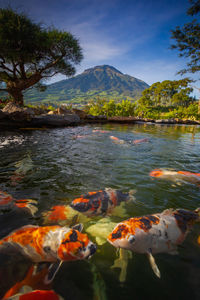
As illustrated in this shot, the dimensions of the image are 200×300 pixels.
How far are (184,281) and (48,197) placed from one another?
8.25ft

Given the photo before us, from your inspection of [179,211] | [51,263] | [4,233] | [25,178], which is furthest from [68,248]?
[25,178]

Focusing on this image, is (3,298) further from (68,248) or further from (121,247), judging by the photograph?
(121,247)

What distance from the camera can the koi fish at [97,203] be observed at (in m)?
2.39

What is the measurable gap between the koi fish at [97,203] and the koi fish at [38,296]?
1.14 metres

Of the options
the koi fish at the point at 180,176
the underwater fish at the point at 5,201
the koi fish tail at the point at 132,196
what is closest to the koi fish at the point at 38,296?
the underwater fish at the point at 5,201

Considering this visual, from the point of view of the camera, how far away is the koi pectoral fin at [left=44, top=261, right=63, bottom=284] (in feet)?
4.62

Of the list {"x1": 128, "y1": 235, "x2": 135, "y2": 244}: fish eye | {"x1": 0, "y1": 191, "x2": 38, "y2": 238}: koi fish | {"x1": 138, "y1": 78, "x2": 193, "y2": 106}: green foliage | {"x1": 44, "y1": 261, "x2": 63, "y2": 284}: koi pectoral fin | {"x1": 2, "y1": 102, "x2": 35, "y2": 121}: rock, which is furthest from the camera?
{"x1": 138, "y1": 78, "x2": 193, "y2": 106}: green foliage

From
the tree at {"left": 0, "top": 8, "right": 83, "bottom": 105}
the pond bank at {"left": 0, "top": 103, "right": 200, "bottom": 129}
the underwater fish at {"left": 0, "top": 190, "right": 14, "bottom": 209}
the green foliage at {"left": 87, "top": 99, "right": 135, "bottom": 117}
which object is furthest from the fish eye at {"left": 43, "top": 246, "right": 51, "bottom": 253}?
the green foliage at {"left": 87, "top": 99, "right": 135, "bottom": 117}

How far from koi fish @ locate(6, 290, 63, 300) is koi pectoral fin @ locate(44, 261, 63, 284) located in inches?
4.8

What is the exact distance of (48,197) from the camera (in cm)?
289

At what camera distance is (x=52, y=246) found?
1580 millimetres

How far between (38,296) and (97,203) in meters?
1.38

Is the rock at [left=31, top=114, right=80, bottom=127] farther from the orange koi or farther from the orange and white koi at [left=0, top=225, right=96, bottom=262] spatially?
the orange and white koi at [left=0, top=225, right=96, bottom=262]

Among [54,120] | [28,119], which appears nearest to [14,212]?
[28,119]
